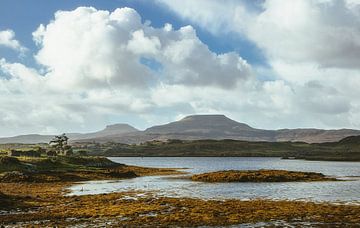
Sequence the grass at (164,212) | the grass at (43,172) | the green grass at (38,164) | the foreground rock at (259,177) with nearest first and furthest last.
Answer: the grass at (164,212)
the grass at (43,172)
the foreground rock at (259,177)
the green grass at (38,164)

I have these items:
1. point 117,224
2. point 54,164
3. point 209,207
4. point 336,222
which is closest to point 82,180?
point 54,164

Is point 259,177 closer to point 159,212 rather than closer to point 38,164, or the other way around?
point 159,212

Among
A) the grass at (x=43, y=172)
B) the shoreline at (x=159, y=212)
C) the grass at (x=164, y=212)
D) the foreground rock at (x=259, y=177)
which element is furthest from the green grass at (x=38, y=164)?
the grass at (x=164, y=212)

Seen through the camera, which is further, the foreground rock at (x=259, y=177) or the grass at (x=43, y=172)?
the foreground rock at (x=259, y=177)

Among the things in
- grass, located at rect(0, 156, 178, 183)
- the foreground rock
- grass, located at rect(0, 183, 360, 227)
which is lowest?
grass, located at rect(0, 183, 360, 227)

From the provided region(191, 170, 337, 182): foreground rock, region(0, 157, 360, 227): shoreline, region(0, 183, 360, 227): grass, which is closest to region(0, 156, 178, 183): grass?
region(191, 170, 337, 182): foreground rock

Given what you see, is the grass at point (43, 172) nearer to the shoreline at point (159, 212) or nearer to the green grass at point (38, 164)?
the green grass at point (38, 164)

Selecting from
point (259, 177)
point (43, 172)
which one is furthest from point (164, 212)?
point (43, 172)

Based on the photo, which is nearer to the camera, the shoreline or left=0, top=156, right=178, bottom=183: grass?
the shoreline

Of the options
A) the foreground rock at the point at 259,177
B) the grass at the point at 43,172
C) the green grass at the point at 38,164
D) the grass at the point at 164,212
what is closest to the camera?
the grass at the point at 164,212

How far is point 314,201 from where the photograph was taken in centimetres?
5275

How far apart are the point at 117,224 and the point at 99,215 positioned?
5.20 metres

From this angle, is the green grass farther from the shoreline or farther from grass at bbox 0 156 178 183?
the shoreline

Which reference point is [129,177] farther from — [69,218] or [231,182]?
[69,218]
